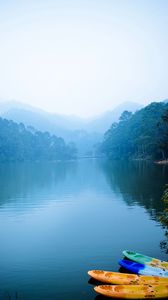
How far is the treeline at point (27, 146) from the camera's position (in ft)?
443

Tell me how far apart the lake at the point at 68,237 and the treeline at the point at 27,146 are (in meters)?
100

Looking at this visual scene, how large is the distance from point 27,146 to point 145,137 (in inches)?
2920

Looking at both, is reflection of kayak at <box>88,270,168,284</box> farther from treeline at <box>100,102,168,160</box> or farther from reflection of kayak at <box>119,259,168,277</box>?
treeline at <box>100,102,168,160</box>

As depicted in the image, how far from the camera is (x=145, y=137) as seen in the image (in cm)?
8900

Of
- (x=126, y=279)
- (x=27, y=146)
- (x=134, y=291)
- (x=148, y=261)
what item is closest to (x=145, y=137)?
(x=27, y=146)

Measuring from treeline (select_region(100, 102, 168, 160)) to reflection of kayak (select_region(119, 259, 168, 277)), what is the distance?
51.4 m

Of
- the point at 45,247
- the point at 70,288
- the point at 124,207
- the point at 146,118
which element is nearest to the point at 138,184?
the point at 124,207

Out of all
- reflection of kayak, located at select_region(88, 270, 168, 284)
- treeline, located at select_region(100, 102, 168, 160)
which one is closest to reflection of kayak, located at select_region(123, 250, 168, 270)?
reflection of kayak, located at select_region(88, 270, 168, 284)

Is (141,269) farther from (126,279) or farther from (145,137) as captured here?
(145,137)

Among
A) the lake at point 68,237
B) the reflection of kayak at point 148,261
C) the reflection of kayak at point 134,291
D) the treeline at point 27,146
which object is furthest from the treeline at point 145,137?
the reflection of kayak at point 134,291

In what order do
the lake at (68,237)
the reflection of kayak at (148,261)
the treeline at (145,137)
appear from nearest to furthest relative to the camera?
the reflection of kayak at (148,261), the lake at (68,237), the treeline at (145,137)

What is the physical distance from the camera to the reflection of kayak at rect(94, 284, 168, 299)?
10.6m

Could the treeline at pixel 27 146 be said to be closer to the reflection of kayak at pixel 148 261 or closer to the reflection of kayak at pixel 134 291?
the reflection of kayak at pixel 148 261

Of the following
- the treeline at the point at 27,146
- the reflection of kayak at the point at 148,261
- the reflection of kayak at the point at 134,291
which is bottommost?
the reflection of kayak at the point at 134,291
